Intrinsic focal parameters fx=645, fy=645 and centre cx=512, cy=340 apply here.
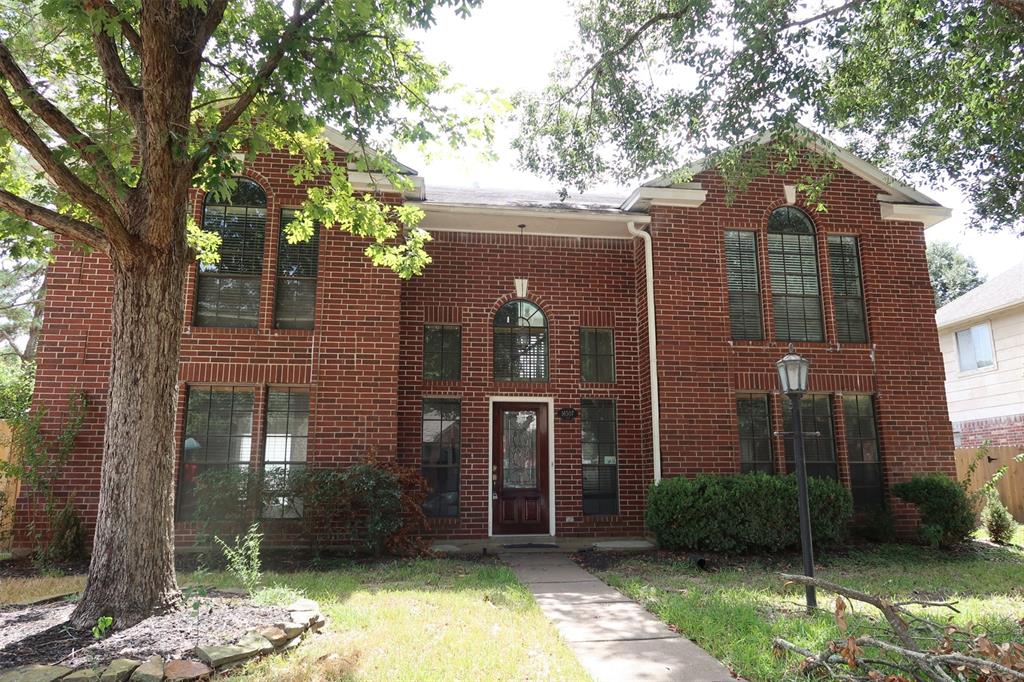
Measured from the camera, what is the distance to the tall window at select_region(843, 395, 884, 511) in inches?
417

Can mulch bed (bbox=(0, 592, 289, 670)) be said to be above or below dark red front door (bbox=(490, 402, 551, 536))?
below

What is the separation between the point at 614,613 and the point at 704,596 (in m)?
1.22

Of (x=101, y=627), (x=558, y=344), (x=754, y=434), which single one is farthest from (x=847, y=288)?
(x=101, y=627)

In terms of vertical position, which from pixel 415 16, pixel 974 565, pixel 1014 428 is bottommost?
pixel 974 565

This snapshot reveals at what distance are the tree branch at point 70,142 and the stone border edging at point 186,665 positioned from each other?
319 cm

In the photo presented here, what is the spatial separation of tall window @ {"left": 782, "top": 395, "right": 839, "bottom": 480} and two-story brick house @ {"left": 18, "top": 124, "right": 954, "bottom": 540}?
0.04 meters

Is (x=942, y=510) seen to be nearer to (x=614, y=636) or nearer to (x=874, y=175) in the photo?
(x=874, y=175)

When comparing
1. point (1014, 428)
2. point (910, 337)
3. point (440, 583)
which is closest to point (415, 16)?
point (440, 583)

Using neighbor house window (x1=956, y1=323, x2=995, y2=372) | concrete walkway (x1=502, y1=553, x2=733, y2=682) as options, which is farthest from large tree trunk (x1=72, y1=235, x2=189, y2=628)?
neighbor house window (x1=956, y1=323, x2=995, y2=372)

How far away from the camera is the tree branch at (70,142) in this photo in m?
4.97

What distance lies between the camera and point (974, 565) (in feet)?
28.8

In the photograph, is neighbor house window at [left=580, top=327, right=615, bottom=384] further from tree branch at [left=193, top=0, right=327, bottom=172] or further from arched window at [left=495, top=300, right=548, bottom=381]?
tree branch at [left=193, top=0, right=327, bottom=172]

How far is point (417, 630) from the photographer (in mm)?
5285

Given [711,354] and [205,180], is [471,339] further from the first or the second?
[205,180]
